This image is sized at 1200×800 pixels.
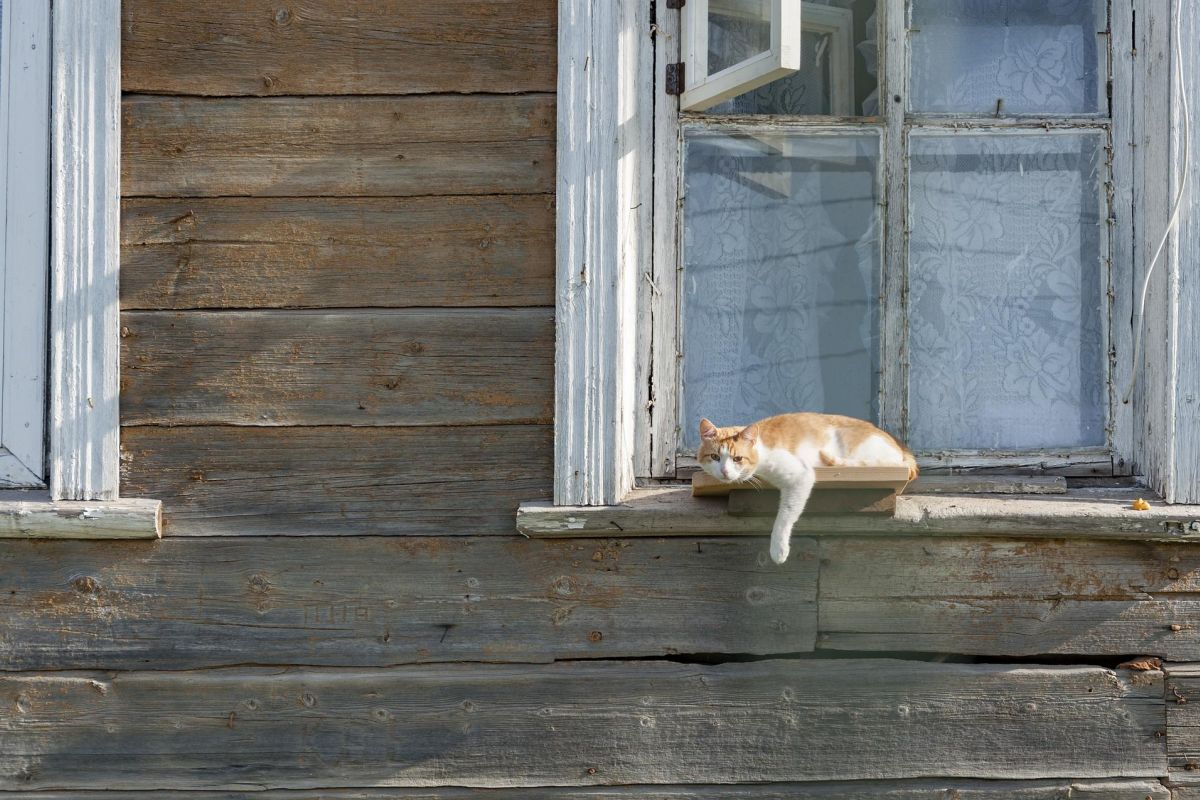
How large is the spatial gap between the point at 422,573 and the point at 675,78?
44.5 inches

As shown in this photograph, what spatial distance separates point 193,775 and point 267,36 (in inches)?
57.9

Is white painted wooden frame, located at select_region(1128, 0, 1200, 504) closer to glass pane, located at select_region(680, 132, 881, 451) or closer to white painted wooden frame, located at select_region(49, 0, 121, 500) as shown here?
glass pane, located at select_region(680, 132, 881, 451)

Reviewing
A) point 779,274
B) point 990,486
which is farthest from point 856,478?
point 779,274

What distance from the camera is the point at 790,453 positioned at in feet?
6.89

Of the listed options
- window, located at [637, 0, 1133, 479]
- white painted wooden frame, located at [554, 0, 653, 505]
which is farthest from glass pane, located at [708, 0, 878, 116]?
white painted wooden frame, located at [554, 0, 653, 505]

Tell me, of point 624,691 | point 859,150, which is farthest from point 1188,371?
point 624,691

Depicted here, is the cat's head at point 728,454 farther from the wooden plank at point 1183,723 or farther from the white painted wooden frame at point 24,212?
the white painted wooden frame at point 24,212

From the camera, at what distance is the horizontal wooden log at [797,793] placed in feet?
7.33

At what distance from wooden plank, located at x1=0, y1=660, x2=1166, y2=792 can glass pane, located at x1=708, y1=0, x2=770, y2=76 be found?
4.02 feet

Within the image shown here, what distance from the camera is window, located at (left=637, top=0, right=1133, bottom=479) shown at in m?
2.39

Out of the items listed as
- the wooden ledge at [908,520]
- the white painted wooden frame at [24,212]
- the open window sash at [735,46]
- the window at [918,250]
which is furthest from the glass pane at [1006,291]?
the white painted wooden frame at [24,212]

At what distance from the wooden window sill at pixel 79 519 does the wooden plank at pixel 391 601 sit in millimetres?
43

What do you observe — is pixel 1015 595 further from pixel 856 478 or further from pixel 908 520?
pixel 856 478

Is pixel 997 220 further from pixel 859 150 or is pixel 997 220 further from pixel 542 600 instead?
pixel 542 600
